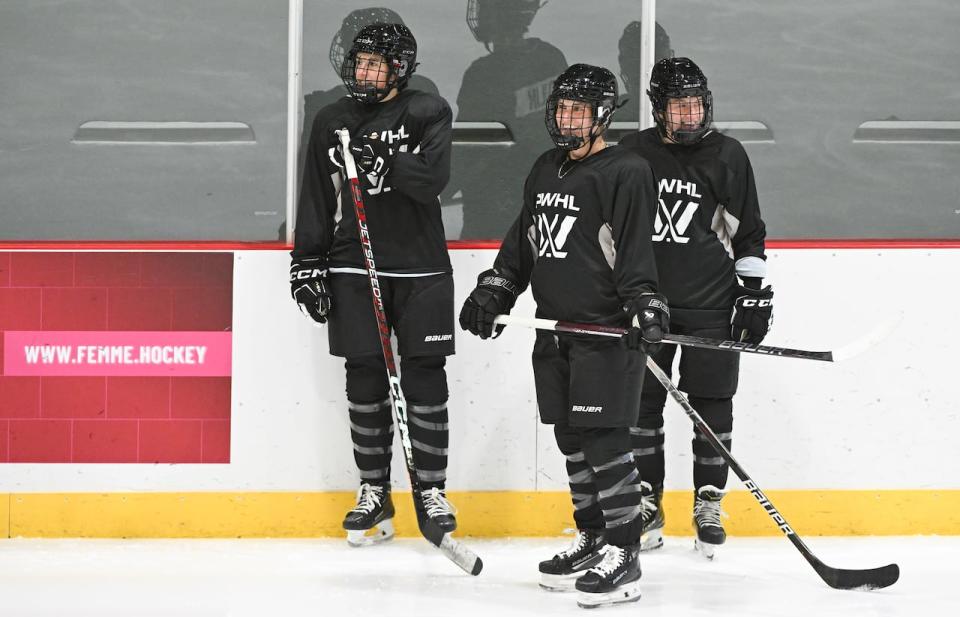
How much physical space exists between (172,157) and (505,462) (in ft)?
4.43

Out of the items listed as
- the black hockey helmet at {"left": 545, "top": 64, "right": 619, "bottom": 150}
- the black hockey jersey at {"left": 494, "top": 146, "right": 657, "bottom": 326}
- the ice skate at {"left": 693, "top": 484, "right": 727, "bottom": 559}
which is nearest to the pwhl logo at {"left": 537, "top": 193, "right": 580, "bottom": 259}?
the black hockey jersey at {"left": 494, "top": 146, "right": 657, "bottom": 326}

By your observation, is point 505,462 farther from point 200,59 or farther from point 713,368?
point 200,59

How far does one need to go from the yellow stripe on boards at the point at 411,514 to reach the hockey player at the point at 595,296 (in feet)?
1.93

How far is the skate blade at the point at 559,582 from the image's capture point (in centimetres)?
260

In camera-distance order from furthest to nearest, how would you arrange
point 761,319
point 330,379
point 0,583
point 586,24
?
1. point 586,24
2. point 330,379
3. point 761,319
4. point 0,583

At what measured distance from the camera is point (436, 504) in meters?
2.98

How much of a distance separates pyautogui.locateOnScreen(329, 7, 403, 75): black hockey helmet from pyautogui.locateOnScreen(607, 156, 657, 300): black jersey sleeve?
1207 mm

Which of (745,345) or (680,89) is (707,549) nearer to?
(745,345)

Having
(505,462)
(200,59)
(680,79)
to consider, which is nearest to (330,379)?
(505,462)

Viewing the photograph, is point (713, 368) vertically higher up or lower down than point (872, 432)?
higher up

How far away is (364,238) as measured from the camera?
2865 mm

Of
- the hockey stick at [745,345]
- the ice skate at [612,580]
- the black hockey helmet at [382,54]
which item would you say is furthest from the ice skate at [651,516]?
the black hockey helmet at [382,54]

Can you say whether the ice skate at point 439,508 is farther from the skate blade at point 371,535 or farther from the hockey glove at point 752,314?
the hockey glove at point 752,314

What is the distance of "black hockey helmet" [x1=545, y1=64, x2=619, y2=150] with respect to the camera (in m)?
2.48
